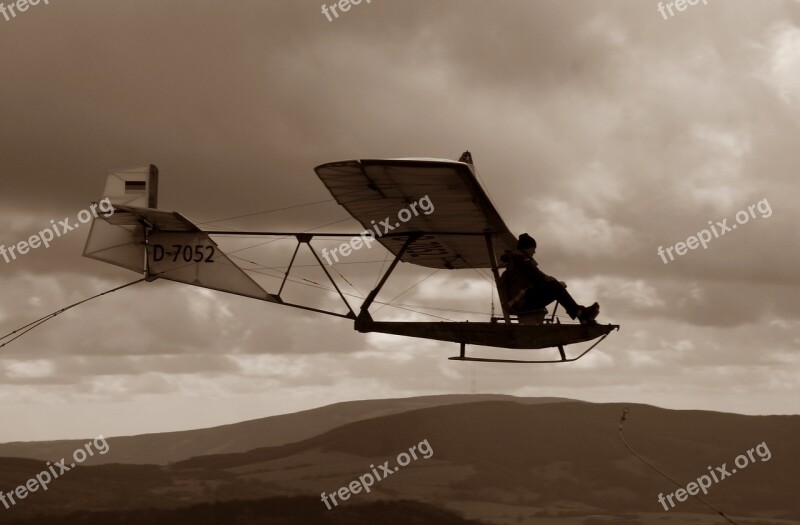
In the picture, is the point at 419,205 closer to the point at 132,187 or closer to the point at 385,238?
the point at 385,238

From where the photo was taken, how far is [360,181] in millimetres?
13945

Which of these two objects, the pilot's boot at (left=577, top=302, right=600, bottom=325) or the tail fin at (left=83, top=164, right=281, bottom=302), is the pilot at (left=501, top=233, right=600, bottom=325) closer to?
the pilot's boot at (left=577, top=302, right=600, bottom=325)

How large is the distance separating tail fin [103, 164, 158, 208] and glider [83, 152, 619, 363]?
0.02 m

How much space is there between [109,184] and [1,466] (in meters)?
206

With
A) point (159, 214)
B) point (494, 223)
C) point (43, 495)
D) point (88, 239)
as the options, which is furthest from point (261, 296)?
point (43, 495)

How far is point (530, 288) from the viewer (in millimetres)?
15234

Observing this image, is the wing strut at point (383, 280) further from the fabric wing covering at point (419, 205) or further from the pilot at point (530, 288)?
the pilot at point (530, 288)

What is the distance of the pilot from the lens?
1500 cm

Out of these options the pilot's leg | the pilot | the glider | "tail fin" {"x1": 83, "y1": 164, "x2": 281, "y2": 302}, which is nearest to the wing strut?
the glider

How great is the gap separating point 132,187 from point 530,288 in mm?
8825

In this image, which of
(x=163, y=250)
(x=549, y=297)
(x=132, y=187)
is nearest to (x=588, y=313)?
(x=549, y=297)

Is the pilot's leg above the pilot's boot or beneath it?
above

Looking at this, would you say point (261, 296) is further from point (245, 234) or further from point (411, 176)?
point (411, 176)

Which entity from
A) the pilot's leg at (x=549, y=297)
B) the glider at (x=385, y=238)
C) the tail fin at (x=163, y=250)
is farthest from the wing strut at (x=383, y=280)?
the tail fin at (x=163, y=250)
